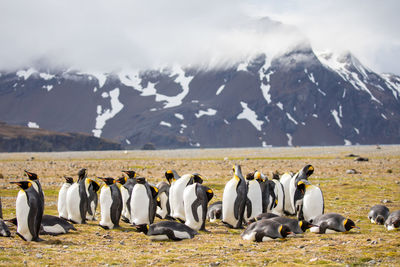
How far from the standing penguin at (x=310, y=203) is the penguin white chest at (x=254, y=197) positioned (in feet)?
3.34

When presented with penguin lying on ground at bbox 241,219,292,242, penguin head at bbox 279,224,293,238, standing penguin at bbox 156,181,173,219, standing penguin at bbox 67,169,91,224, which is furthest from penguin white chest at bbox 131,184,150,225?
penguin head at bbox 279,224,293,238

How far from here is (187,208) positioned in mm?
10594

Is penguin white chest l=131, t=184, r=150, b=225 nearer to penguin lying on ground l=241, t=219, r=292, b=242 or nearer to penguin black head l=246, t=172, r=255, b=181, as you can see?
penguin black head l=246, t=172, r=255, b=181

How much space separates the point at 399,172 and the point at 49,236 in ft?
67.6

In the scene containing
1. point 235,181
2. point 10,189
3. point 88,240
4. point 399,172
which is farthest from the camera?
point 399,172

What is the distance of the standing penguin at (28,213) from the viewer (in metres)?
8.90

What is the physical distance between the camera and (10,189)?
63.9 ft

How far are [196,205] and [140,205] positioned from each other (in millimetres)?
1348

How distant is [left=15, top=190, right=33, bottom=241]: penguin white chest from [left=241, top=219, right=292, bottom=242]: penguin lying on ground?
423 cm

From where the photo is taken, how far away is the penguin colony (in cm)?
903

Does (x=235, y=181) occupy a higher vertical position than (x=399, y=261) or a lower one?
higher

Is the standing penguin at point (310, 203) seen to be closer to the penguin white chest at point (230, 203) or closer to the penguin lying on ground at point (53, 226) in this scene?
the penguin white chest at point (230, 203)

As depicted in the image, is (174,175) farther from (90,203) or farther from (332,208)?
(332,208)

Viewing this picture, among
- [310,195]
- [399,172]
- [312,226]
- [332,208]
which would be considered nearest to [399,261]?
[312,226]
